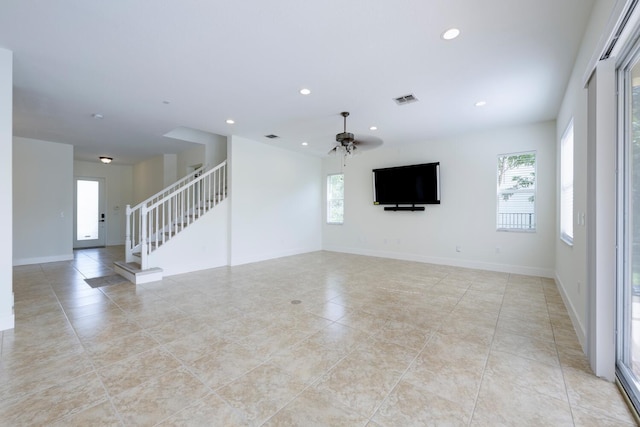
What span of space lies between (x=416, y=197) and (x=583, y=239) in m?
3.90

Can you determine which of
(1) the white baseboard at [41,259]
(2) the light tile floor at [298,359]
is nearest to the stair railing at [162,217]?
(2) the light tile floor at [298,359]

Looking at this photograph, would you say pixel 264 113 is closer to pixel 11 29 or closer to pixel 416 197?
pixel 11 29

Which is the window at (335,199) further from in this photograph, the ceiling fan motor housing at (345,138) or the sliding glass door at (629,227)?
the sliding glass door at (629,227)

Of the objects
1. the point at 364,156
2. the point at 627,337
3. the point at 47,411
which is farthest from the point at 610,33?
the point at 364,156

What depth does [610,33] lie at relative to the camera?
1.80 meters

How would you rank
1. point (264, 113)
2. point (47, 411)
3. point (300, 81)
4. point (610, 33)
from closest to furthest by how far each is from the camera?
point (47, 411)
point (610, 33)
point (300, 81)
point (264, 113)

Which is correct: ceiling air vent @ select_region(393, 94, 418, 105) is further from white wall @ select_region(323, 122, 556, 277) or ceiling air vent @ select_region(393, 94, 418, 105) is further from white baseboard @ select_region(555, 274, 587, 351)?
white baseboard @ select_region(555, 274, 587, 351)

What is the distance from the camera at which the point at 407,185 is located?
656 centimetres

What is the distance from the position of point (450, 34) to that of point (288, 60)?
1.63m

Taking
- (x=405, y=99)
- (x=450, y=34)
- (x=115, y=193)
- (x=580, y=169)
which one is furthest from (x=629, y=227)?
(x=115, y=193)

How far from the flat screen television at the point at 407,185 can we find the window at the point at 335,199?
1.30 metres

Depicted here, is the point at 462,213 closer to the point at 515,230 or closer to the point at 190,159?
the point at 515,230

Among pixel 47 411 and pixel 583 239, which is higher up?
pixel 583 239

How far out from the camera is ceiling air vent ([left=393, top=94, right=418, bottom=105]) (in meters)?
3.93
